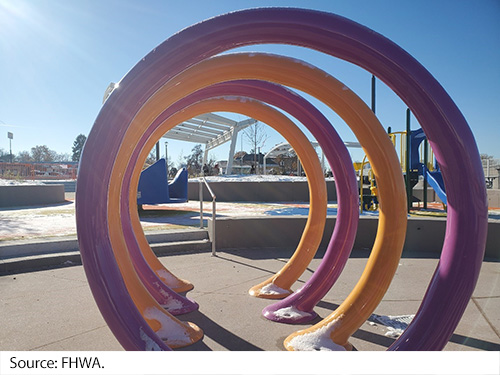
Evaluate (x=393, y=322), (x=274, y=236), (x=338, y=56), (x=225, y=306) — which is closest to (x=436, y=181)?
(x=274, y=236)

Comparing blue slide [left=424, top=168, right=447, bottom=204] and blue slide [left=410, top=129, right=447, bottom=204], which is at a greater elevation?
blue slide [left=410, top=129, right=447, bottom=204]

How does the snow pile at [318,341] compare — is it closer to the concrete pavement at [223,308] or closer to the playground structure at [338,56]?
the concrete pavement at [223,308]

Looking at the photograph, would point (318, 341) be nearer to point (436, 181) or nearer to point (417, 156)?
point (436, 181)

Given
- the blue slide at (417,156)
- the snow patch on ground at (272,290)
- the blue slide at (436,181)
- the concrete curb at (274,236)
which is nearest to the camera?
the snow patch on ground at (272,290)

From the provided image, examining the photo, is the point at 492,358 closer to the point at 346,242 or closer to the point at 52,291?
the point at 346,242

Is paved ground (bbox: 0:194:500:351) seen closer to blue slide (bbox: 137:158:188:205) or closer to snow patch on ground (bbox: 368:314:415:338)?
snow patch on ground (bbox: 368:314:415:338)

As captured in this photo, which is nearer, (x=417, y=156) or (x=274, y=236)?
(x=274, y=236)

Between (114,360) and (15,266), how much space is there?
451 cm

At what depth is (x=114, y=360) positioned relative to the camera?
2438 mm

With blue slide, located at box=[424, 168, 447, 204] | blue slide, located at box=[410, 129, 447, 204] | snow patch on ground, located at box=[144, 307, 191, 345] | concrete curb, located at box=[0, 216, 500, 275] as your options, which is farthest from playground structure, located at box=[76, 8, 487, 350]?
blue slide, located at box=[410, 129, 447, 204]

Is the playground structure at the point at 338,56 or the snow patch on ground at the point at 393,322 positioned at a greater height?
the playground structure at the point at 338,56

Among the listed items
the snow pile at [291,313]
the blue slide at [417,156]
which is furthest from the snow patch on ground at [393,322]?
the blue slide at [417,156]

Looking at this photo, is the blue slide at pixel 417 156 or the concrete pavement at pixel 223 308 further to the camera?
the blue slide at pixel 417 156

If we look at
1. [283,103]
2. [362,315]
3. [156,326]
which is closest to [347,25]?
[283,103]
